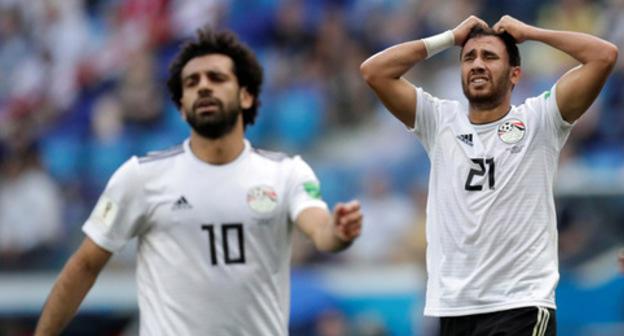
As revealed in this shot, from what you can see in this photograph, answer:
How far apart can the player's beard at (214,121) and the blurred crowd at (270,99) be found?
4966mm

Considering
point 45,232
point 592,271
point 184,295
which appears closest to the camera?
point 184,295

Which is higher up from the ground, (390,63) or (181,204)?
(390,63)

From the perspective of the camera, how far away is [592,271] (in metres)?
11.5

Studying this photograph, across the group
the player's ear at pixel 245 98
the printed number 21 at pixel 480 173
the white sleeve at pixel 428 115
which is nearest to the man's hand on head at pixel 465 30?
the white sleeve at pixel 428 115

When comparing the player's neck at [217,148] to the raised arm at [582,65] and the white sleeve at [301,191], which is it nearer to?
the white sleeve at [301,191]

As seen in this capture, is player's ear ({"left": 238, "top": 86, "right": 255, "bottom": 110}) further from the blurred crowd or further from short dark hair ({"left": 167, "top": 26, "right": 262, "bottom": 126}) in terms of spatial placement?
the blurred crowd

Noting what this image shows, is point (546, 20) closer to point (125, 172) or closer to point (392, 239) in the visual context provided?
point (392, 239)

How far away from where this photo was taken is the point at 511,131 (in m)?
7.35

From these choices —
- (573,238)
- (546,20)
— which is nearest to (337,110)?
(546,20)

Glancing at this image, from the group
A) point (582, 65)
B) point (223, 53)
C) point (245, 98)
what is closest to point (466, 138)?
point (582, 65)

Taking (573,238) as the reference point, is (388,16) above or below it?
above

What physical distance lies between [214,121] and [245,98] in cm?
52

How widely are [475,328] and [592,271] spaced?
455 centimetres

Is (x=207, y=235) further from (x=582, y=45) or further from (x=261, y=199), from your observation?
(x=582, y=45)
